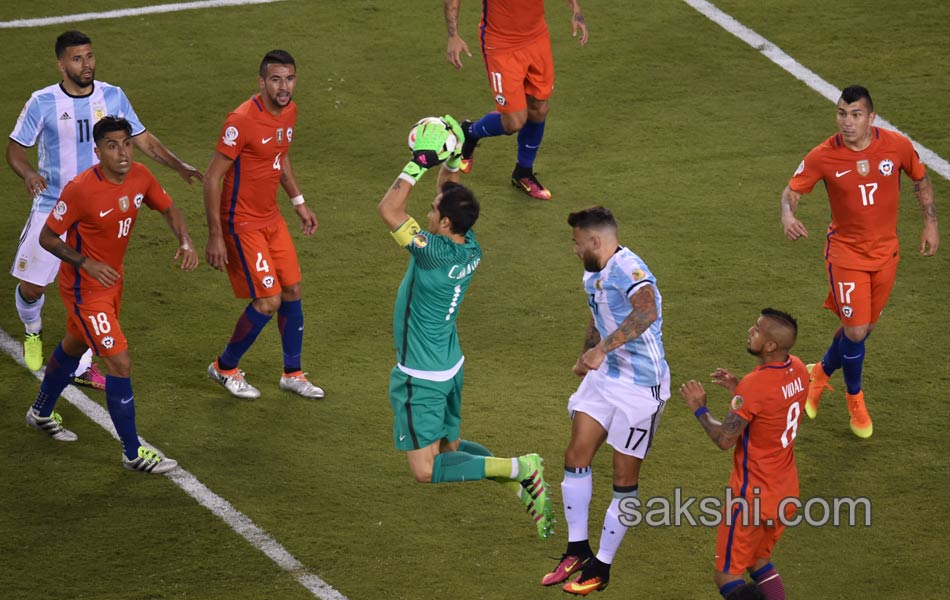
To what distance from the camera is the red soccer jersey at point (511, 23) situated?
39.5ft

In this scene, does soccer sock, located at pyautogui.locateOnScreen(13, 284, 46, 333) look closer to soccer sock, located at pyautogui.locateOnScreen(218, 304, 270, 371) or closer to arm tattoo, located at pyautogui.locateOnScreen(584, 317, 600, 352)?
soccer sock, located at pyautogui.locateOnScreen(218, 304, 270, 371)

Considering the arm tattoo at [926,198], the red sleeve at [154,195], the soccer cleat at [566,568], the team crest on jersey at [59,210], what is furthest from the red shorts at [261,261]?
the arm tattoo at [926,198]

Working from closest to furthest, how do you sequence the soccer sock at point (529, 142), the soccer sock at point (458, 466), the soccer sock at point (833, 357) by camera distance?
the soccer sock at point (458, 466) < the soccer sock at point (833, 357) < the soccer sock at point (529, 142)

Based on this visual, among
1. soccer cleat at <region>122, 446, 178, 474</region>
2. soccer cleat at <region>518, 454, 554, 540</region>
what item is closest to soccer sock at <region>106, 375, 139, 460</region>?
soccer cleat at <region>122, 446, 178, 474</region>

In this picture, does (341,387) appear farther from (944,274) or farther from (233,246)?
(944,274)

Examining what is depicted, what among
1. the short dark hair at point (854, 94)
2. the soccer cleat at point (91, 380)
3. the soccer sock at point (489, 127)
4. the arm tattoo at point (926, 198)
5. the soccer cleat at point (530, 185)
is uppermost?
the short dark hair at point (854, 94)

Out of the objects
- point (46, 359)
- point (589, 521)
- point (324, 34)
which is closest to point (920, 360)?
point (589, 521)

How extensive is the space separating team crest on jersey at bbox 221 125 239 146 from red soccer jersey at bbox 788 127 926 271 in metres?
3.83

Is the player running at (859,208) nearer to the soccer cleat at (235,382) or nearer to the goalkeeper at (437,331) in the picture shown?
the goalkeeper at (437,331)

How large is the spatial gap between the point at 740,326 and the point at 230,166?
4155 millimetres

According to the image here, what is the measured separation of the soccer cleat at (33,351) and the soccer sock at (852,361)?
19.1ft

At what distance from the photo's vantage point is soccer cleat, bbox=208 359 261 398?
1016 centimetres

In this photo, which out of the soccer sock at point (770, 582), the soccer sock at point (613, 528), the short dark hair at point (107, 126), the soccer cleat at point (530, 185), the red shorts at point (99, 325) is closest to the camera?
the soccer sock at point (770, 582)

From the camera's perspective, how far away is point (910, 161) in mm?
9531
